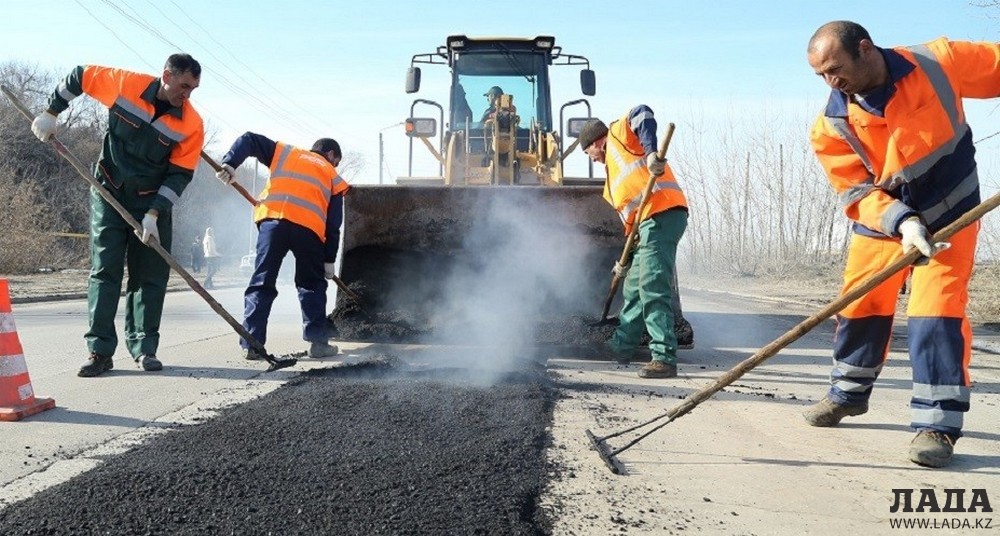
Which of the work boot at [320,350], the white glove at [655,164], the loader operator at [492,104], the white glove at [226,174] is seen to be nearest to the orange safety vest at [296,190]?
the white glove at [226,174]

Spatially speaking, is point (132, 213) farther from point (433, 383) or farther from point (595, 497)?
point (595, 497)

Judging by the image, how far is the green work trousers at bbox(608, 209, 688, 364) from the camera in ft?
15.9

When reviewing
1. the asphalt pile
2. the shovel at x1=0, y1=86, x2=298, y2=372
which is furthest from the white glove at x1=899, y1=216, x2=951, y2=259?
the shovel at x1=0, y1=86, x2=298, y2=372

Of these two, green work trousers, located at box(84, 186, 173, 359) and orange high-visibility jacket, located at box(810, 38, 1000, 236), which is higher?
orange high-visibility jacket, located at box(810, 38, 1000, 236)

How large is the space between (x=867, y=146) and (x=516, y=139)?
558 cm

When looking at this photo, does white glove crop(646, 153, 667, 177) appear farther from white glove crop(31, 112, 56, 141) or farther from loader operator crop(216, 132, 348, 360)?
white glove crop(31, 112, 56, 141)

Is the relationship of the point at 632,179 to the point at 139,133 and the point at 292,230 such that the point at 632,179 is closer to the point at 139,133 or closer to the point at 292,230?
the point at 292,230

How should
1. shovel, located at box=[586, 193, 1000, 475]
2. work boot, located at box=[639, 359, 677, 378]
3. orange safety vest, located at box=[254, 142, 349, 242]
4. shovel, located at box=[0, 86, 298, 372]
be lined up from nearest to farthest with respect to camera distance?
shovel, located at box=[586, 193, 1000, 475] < shovel, located at box=[0, 86, 298, 372] < work boot, located at box=[639, 359, 677, 378] < orange safety vest, located at box=[254, 142, 349, 242]

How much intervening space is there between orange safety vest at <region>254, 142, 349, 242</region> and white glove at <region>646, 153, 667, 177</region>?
92.7 inches

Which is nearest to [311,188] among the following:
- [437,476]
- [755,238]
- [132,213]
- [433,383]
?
[132,213]

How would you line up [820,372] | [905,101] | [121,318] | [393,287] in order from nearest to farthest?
[905,101]
[820,372]
[393,287]
[121,318]

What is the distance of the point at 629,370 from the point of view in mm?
5125

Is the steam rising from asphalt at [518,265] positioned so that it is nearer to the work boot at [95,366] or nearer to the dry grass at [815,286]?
the work boot at [95,366]

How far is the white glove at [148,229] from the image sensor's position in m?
4.54
